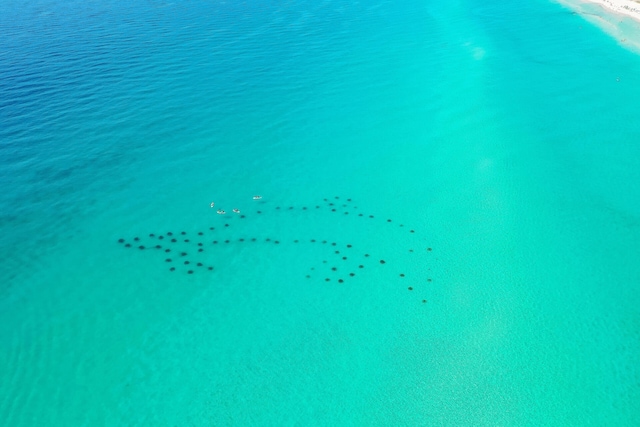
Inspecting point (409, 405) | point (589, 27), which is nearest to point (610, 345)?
point (409, 405)

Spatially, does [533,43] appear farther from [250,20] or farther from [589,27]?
[250,20]

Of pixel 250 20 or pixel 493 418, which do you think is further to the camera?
pixel 250 20

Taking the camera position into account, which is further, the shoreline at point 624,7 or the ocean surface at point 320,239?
the shoreline at point 624,7

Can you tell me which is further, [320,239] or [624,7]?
[624,7]

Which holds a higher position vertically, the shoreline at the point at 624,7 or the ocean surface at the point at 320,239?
the shoreline at the point at 624,7

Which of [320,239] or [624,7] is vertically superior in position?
[624,7]

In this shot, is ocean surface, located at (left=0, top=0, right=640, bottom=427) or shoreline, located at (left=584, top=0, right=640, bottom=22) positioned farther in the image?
shoreline, located at (left=584, top=0, right=640, bottom=22)

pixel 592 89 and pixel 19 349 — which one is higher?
pixel 592 89

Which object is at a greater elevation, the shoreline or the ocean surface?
the shoreline
